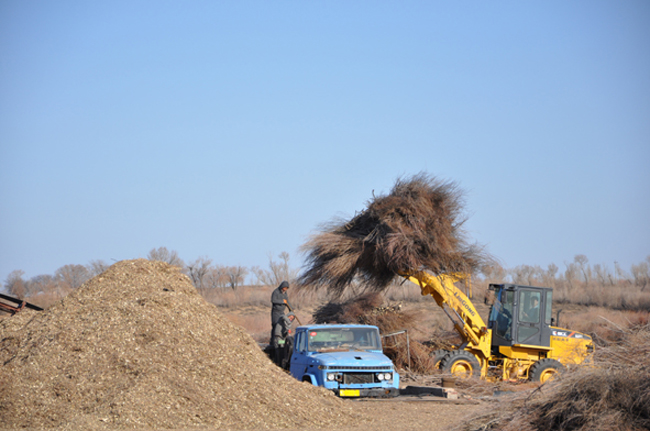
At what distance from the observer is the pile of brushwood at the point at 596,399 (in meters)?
5.98

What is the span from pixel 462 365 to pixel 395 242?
322cm

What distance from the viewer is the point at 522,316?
14.7 metres

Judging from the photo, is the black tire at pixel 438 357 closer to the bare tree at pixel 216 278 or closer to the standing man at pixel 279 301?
the standing man at pixel 279 301

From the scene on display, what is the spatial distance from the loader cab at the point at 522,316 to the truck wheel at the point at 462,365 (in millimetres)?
902

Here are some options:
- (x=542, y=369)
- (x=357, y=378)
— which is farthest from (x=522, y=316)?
(x=357, y=378)

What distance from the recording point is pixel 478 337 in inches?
587

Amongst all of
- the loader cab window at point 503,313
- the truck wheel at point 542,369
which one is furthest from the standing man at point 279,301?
the truck wheel at point 542,369

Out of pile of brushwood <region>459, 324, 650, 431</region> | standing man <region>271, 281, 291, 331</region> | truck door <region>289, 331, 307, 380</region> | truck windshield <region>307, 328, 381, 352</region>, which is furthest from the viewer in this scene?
standing man <region>271, 281, 291, 331</region>

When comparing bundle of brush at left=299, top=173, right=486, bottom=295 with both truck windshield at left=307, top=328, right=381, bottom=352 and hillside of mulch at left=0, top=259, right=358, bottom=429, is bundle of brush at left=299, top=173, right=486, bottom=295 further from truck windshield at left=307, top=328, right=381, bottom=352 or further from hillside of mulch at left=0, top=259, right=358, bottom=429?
hillside of mulch at left=0, top=259, right=358, bottom=429

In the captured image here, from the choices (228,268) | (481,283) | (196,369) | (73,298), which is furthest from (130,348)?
(228,268)

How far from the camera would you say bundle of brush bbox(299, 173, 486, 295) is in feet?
47.4

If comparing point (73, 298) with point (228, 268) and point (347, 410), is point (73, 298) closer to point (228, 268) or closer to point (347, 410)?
point (347, 410)

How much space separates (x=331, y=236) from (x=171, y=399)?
7.40 metres

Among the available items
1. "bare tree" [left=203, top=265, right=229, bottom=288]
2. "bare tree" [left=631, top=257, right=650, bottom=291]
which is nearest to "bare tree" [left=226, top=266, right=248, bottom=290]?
"bare tree" [left=203, top=265, right=229, bottom=288]
